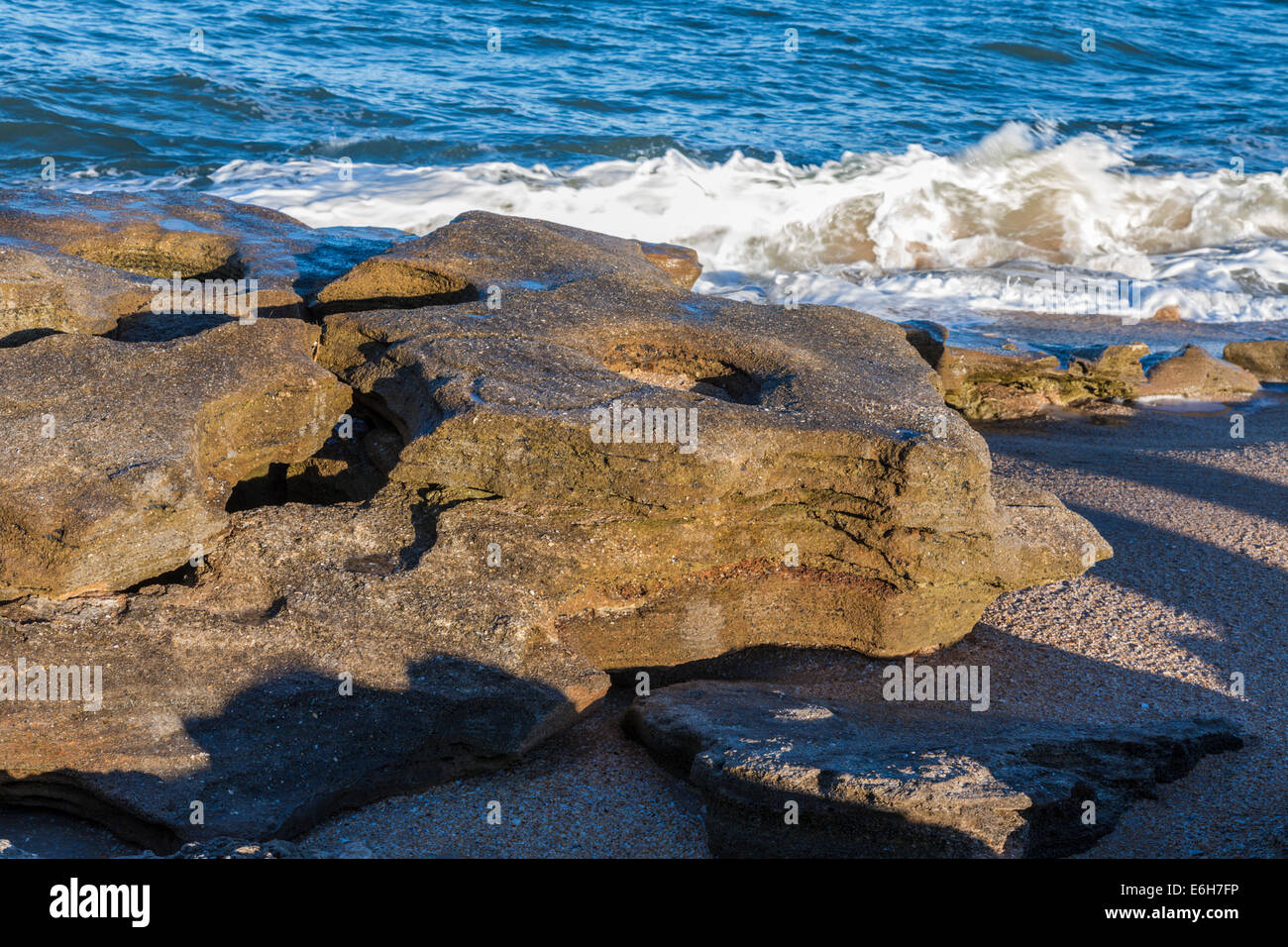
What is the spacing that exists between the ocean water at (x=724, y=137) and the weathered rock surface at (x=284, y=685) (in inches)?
301

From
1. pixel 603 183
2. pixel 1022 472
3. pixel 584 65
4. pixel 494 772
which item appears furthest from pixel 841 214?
pixel 494 772

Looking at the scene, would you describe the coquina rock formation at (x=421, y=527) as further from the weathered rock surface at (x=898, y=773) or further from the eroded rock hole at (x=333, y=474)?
the weathered rock surface at (x=898, y=773)

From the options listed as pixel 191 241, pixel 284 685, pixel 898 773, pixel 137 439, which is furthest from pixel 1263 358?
pixel 137 439

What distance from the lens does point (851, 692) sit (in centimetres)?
407

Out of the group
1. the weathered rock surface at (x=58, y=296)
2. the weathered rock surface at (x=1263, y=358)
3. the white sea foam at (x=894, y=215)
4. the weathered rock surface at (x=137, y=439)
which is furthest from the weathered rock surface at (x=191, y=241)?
the weathered rock surface at (x=1263, y=358)

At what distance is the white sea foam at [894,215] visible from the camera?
37.6 feet

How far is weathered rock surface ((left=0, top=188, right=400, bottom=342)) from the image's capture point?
5426mm

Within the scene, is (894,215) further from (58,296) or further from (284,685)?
(284,685)

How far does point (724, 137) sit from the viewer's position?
14.9 meters

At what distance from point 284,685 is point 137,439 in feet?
3.35

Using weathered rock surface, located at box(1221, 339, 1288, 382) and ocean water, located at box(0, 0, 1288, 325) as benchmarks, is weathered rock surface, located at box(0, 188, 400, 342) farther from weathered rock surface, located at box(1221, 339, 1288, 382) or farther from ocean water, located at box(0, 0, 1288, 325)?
weathered rock surface, located at box(1221, 339, 1288, 382)

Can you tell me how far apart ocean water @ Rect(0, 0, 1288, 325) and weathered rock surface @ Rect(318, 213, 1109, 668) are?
20.6ft
